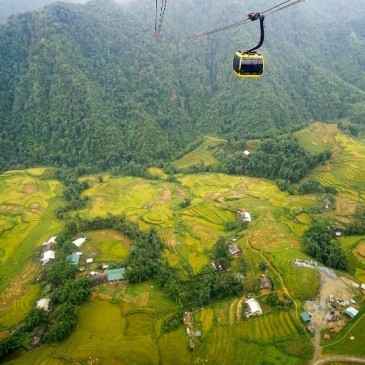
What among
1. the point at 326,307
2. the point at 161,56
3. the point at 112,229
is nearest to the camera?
the point at 326,307

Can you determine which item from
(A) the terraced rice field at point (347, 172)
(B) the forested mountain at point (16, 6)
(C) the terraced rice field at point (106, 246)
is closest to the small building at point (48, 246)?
(C) the terraced rice field at point (106, 246)

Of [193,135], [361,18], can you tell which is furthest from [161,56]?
[361,18]

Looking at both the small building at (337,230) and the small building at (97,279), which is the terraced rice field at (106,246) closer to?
the small building at (97,279)

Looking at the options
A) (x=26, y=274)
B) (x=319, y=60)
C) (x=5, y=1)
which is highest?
(x=5, y=1)

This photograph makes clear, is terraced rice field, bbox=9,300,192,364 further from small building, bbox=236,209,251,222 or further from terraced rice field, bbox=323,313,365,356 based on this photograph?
small building, bbox=236,209,251,222

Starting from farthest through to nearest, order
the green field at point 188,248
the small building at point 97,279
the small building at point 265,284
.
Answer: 1. the small building at point 97,279
2. the small building at point 265,284
3. the green field at point 188,248

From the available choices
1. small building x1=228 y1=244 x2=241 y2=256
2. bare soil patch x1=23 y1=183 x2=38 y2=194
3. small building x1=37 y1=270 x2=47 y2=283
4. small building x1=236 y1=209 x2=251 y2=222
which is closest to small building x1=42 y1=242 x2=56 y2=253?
small building x1=37 y1=270 x2=47 y2=283

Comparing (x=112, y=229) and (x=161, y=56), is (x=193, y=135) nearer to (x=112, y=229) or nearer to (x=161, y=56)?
(x=161, y=56)
